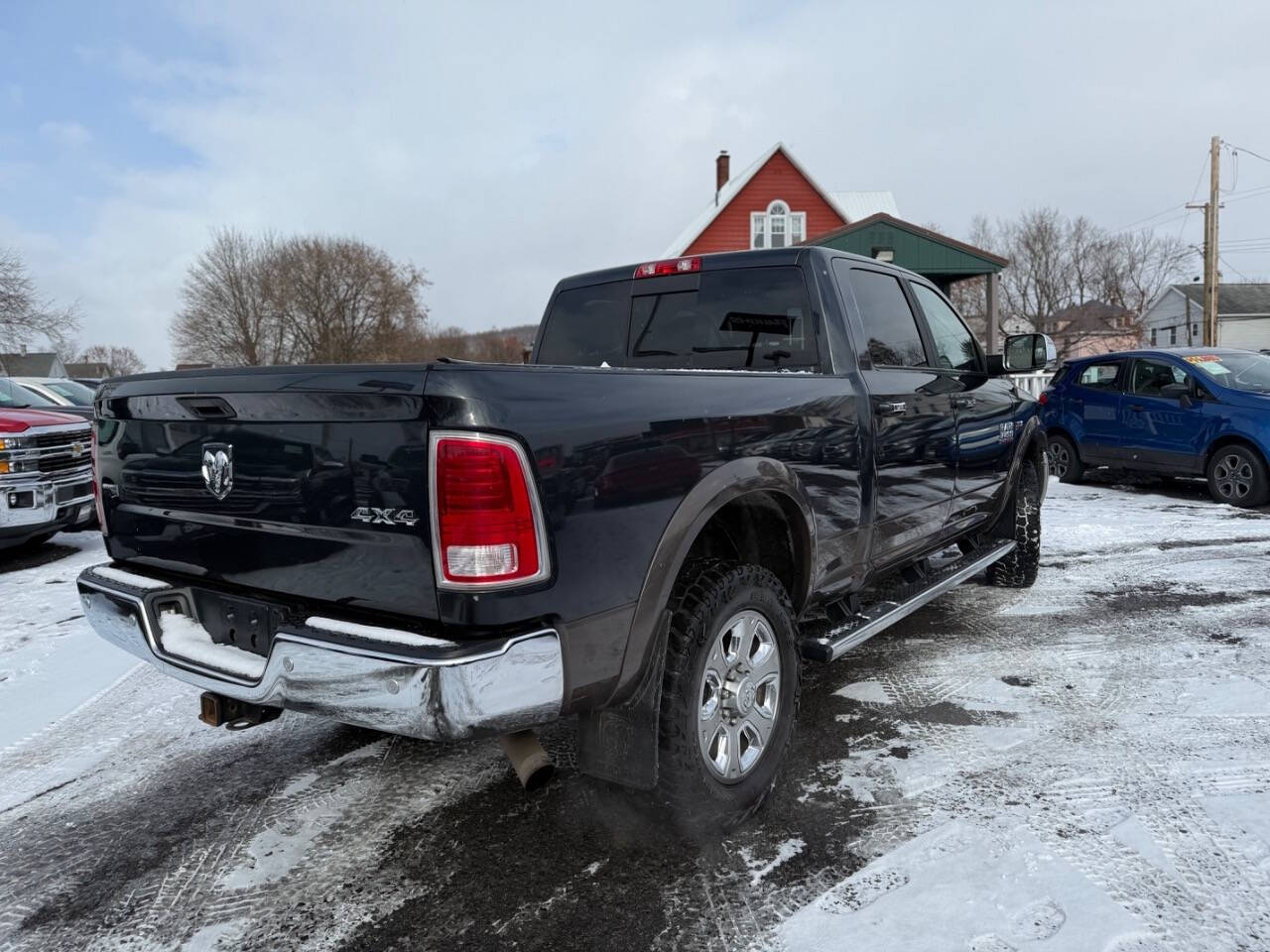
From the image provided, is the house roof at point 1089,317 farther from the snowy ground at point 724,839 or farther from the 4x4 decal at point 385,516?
the 4x4 decal at point 385,516

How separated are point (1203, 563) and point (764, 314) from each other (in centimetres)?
469

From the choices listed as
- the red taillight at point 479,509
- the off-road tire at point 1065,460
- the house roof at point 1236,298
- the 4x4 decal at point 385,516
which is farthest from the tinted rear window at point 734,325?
the house roof at point 1236,298

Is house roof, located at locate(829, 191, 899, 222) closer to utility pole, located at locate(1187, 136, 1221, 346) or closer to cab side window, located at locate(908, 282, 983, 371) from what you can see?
utility pole, located at locate(1187, 136, 1221, 346)

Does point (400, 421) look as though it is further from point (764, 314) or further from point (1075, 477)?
point (1075, 477)

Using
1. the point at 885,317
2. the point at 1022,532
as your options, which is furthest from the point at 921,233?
the point at 885,317

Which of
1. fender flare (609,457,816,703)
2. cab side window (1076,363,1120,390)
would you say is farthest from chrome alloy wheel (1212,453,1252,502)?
fender flare (609,457,816,703)

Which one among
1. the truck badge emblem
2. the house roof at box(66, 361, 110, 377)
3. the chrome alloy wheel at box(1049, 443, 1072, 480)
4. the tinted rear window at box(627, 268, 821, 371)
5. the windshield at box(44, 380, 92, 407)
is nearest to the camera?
the truck badge emblem

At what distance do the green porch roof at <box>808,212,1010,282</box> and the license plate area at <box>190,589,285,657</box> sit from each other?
2028 cm

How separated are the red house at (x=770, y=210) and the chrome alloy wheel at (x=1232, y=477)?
22962mm

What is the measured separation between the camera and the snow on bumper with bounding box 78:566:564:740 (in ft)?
6.39

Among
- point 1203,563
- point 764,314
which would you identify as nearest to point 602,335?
point 764,314

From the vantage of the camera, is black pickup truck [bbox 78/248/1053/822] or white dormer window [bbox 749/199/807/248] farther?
white dormer window [bbox 749/199/807/248]

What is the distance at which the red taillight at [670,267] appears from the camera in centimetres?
379

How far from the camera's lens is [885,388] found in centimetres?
363
